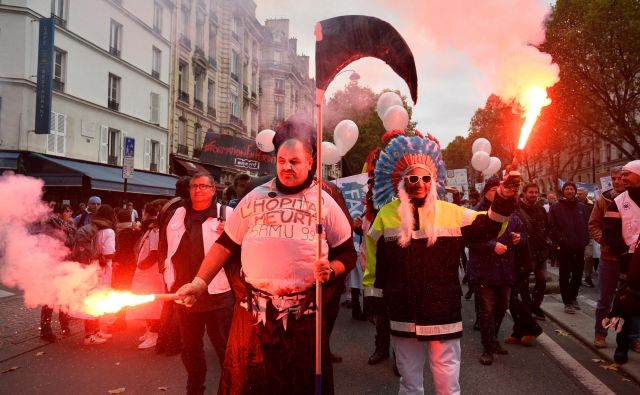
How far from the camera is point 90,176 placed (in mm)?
18484

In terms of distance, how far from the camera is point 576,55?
61.1ft

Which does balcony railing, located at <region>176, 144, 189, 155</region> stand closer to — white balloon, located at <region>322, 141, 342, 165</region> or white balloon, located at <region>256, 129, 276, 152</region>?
white balloon, located at <region>256, 129, 276, 152</region>

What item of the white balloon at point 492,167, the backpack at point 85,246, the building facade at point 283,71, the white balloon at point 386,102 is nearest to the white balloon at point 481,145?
the white balloon at point 492,167

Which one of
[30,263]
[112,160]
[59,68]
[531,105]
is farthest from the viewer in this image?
[112,160]

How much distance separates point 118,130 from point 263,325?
23.7 meters

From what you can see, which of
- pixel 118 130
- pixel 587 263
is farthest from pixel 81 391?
pixel 118 130

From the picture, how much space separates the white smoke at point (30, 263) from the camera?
12.6 feet

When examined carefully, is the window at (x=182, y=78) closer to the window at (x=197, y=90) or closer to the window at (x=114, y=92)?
the window at (x=197, y=90)

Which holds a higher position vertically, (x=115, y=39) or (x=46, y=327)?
(x=115, y=39)

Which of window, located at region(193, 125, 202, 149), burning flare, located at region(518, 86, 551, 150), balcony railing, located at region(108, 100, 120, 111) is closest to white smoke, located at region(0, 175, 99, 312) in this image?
burning flare, located at region(518, 86, 551, 150)

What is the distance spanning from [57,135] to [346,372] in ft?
60.8

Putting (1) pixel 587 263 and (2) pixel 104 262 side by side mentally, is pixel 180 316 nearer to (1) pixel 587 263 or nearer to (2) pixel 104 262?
(2) pixel 104 262

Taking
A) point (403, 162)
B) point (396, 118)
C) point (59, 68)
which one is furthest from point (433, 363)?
point (59, 68)

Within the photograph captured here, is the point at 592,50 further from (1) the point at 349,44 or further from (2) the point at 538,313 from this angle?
(1) the point at 349,44
